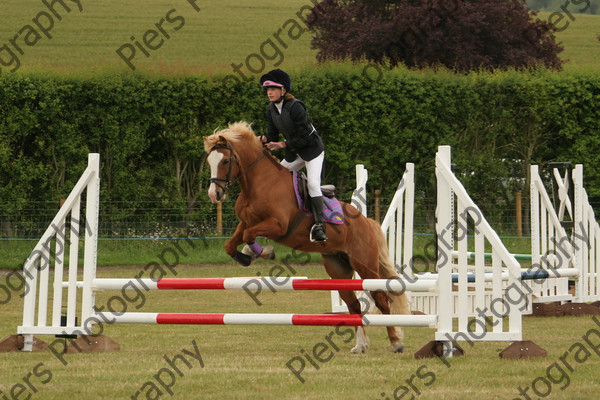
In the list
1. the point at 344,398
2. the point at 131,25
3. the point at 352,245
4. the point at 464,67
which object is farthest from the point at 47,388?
the point at 131,25

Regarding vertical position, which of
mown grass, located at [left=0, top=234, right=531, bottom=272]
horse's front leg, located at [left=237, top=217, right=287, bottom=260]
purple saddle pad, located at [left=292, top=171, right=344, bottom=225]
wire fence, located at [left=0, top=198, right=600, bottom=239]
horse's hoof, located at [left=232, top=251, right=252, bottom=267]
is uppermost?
purple saddle pad, located at [left=292, top=171, right=344, bottom=225]

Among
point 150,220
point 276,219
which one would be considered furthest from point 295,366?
point 150,220

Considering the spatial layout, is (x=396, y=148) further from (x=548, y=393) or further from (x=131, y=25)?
(x=131, y=25)

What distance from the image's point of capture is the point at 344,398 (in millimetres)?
4770

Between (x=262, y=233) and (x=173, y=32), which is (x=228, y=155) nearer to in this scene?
(x=262, y=233)

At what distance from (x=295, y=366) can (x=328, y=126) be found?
1199cm

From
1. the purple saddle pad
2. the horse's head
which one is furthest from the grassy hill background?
the purple saddle pad

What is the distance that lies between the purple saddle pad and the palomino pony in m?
0.04

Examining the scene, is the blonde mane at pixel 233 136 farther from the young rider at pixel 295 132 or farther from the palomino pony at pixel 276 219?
the young rider at pixel 295 132

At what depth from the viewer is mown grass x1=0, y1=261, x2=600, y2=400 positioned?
4.99 m

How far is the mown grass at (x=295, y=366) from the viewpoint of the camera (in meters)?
4.99

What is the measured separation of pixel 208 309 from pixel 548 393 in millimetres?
6485

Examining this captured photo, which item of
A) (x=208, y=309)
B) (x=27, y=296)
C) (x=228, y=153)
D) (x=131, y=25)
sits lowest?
(x=208, y=309)

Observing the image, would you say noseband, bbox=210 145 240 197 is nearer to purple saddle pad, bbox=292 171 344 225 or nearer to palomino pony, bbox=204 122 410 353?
palomino pony, bbox=204 122 410 353
